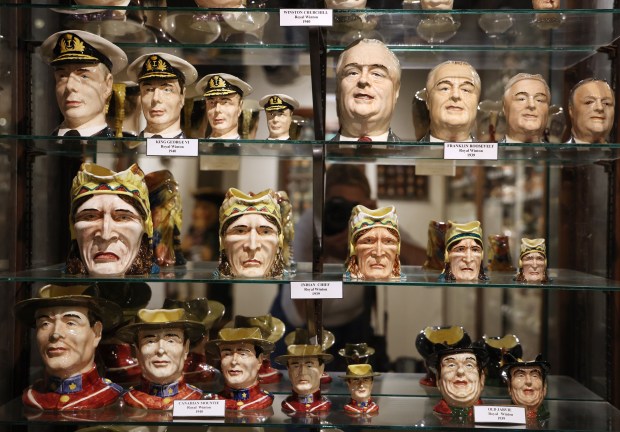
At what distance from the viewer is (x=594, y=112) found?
2.50 m

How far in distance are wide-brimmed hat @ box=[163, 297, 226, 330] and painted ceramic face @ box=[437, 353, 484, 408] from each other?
2.99 ft

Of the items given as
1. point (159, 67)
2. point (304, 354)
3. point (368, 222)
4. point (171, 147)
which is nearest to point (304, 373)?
point (304, 354)

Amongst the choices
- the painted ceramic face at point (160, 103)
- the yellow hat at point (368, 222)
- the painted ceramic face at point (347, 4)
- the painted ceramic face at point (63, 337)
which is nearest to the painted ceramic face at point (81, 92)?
the painted ceramic face at point (160, 103)

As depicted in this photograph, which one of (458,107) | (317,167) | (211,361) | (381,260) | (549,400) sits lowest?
(549,400)

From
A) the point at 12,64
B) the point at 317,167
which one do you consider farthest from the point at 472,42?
the point at 12,64

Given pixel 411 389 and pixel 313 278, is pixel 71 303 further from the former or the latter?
pixel 411 389

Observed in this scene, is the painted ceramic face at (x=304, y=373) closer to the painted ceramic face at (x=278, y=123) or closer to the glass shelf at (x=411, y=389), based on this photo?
the glass shelf at (x=411, y=389)

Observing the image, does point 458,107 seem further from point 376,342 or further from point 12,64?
point 12,64

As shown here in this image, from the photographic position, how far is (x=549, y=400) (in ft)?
9.05

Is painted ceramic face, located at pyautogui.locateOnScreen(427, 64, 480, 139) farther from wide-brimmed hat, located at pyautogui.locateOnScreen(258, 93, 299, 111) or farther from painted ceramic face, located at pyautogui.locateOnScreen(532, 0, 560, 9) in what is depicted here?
wide-brimmed hat, located at pyautogui.locateOnScreen(258, 93, 299, 111)

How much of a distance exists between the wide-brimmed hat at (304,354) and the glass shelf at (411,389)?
0.27m

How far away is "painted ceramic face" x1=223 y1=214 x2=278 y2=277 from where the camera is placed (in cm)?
237

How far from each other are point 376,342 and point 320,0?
5.33ft

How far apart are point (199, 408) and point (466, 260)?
1.03m
